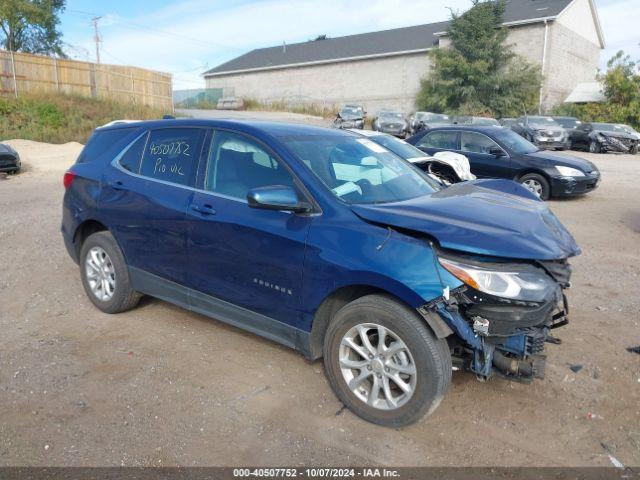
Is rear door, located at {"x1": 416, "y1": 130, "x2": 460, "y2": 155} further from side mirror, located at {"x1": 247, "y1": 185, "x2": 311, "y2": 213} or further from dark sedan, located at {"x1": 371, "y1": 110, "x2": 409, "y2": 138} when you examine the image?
dark sedan, located at {"x1": 371, "y1": 110, "x2": 409, "y2": 138}

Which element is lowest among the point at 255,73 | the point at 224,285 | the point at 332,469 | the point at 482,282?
the point at 332,469

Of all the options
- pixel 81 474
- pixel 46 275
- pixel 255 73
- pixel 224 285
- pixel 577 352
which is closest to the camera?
pixel 81 474

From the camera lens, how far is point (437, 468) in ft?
9.88

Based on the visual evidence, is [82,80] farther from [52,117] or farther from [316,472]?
[316,472]

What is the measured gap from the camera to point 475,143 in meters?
12.0

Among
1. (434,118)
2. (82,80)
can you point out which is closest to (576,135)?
(434,118)

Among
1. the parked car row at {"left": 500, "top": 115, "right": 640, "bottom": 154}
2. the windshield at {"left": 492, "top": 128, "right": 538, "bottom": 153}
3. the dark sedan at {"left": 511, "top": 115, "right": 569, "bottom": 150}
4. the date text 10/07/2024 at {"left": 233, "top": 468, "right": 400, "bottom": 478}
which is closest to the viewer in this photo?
the date text 10/07/2024 at {"left": 233, "top": 468, "right": 400, "bottom": 478}

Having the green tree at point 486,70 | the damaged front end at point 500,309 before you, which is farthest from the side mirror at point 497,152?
the green tree at point 486,70

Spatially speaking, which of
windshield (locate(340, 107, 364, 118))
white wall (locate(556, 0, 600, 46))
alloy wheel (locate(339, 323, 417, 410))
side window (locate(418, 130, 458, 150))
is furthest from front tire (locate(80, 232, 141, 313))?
white wall (locate(556, 0, 600, 46))

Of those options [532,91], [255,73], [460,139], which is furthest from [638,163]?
[255,73]

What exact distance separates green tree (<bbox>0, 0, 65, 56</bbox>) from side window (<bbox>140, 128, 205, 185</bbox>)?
43944 millimetres

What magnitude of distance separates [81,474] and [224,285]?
1528 mm

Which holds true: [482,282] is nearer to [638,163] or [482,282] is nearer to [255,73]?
[638,163]

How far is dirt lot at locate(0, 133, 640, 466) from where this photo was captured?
3.14m
